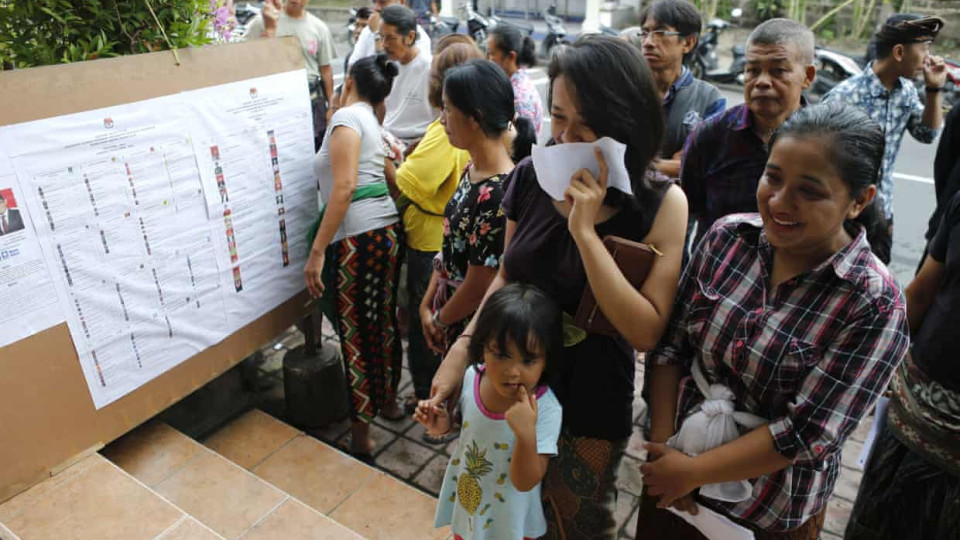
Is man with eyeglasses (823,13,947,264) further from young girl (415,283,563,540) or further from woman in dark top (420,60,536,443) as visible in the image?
young girl (415,283,563,540)

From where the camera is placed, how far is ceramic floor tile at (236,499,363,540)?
220cm

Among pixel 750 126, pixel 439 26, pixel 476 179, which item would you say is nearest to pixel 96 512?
pixel 476 179

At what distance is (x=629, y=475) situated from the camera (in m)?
2.83

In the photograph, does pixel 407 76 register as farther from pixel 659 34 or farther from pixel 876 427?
pixel 876 427

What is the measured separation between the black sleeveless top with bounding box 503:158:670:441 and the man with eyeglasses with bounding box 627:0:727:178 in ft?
5.12

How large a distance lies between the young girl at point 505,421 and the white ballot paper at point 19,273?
127 cm

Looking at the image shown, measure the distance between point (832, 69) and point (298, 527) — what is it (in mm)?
9669

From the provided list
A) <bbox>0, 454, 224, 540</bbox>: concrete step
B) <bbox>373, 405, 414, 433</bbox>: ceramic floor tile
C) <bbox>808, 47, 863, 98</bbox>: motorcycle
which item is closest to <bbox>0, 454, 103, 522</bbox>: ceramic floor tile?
<bbox>0, 454, 224, 540</bbox>: concrete step

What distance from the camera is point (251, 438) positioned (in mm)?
2934

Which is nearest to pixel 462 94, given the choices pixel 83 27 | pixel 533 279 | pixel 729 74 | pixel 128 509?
pixel 533 279

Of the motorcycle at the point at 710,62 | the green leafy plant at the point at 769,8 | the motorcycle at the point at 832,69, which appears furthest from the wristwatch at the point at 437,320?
the green leafy plant at the point at 769,8

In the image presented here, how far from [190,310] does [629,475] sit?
1.93m

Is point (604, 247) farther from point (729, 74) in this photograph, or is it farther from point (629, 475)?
point (729, 74)

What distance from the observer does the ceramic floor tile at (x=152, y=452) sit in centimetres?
246
